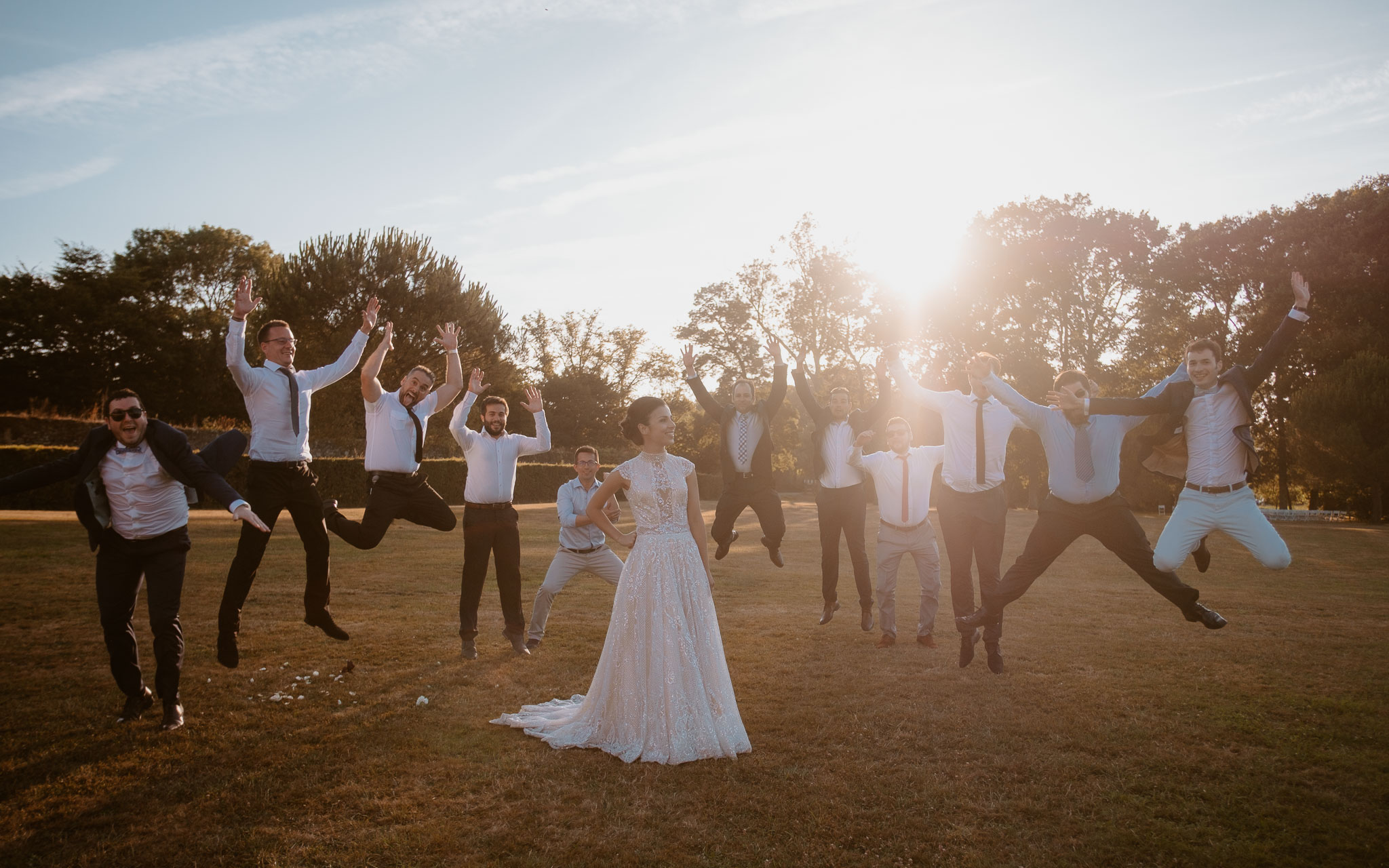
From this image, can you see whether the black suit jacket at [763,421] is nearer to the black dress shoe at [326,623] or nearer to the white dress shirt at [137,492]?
the black dress shoe at [326,623]

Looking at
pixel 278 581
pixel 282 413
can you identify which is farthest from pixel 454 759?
pixel 278 581

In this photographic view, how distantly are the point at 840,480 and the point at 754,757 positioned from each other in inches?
173

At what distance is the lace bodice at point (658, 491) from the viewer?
5.71 m

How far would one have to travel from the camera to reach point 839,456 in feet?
30.2

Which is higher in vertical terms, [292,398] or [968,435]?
[292,398]

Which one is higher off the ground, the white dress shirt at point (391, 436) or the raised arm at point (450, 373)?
the raised arm at point (450, 373)

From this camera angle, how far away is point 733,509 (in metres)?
9.52

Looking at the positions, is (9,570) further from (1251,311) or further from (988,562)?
(1251,311)

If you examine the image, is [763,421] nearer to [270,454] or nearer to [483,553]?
[483,553]

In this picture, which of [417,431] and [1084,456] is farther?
[417,431]

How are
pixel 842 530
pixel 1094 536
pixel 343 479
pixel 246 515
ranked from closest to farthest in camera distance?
pixel 246 515 < pixel 1094 536 < pixel 842 530 < pixel 343 479

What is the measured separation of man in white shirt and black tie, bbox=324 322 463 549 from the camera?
7.36m

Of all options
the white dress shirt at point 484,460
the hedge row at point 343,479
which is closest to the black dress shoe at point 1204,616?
the white dress shirt at point 484,460

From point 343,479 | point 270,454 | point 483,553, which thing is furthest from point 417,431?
point 343,479
